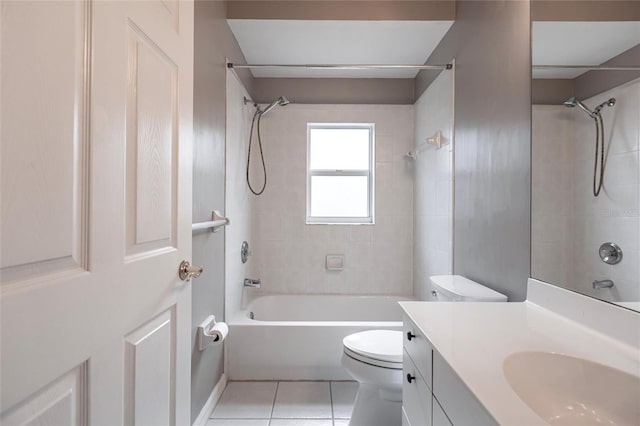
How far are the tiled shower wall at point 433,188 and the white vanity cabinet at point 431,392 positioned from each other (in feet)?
3.60

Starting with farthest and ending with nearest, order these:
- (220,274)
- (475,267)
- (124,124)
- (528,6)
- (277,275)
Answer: (277,275)
(220,274)
(475,267)
(528,6)
(124,124)

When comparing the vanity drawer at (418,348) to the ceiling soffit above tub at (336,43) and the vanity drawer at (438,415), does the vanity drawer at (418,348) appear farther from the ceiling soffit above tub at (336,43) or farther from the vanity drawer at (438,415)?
the ceiling soffit above tub at (336,43)

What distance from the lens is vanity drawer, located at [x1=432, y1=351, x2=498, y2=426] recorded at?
613 mm

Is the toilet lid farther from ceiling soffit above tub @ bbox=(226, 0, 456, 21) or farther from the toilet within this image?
ceiling soffit above tub @ bbox=(226, 0, 456, 21)

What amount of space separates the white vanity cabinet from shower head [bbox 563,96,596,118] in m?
0.82

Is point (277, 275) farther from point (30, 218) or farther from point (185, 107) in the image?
point (30, 218)

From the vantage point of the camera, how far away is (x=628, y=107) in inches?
34.5

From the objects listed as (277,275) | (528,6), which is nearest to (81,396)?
(528,6)

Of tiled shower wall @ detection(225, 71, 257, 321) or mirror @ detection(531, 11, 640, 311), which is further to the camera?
tiled shower wall @ detection(225, 71, 257, 321)

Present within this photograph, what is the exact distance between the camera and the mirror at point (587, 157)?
88 cm

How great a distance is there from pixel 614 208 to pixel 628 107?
0.88 feet

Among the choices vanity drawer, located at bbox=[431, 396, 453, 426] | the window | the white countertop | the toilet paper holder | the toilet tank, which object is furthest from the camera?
the window

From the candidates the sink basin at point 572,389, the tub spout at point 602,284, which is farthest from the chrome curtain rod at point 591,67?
the sink basin at point 572,389

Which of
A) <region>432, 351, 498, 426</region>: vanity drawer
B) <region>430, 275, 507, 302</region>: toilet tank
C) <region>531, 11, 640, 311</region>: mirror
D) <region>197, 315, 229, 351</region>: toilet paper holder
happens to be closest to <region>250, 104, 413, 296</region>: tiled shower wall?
<region>430, 275, 507, 302</region>: toilet tank
